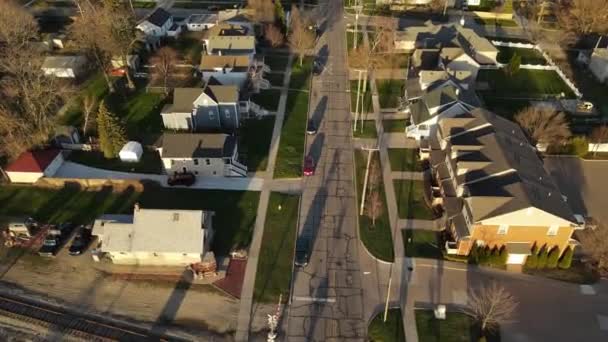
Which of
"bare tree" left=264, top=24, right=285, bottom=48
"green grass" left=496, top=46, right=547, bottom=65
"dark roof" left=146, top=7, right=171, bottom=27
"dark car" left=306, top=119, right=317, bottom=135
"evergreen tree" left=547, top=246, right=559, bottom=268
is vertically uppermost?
"dark roof" left=146, top=7, right=171, bottom=27

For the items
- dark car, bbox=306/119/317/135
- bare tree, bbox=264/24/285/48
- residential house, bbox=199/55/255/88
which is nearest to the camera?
dark car, bbox=306/119/317/135

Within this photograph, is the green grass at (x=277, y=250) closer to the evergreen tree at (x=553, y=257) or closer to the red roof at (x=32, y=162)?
the evergreen tree at (x=553, y=257)

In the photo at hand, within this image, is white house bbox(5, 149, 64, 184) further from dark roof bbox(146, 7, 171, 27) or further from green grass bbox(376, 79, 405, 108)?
green grass bbox(376, 79, 405, 108)

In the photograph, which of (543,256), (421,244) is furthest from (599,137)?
(421,244)

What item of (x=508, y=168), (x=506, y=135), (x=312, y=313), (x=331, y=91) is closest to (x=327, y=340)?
(x=312, y=313)

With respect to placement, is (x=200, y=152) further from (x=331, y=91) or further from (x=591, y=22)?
(x=591, y=22)

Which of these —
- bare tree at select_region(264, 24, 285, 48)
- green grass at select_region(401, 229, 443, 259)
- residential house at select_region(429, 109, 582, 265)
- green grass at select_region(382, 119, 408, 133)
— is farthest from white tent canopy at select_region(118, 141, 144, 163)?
residential house at select_region(429, 109, 582, 265)

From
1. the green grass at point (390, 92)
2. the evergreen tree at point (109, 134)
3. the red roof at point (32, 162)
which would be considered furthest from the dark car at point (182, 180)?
the green grass at point (390, 92)

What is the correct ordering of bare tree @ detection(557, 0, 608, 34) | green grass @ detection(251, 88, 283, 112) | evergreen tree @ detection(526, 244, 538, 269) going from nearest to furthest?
1. evergreen tree @ detection(526, 244, 538, 269)
2. green grass @ detection(251, 88, 283, 112)
3. bare tree @ detection(557, 0, 608, 34)
